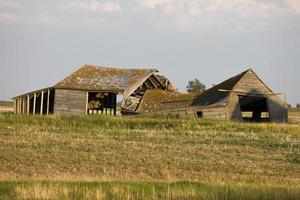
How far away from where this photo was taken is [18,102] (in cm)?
4331

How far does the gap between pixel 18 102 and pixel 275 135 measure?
74.7ft

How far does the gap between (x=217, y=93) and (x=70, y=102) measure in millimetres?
10542

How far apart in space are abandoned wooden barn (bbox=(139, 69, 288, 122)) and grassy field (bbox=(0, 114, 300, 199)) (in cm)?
735

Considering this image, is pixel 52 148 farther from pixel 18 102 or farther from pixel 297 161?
pixel 18 102

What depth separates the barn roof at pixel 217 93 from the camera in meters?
39.4

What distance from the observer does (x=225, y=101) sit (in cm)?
3838

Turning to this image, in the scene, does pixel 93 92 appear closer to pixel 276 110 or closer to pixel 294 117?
pixel 276 110

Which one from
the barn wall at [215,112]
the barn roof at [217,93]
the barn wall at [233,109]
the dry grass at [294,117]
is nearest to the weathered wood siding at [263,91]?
the barn wall at [233,109]

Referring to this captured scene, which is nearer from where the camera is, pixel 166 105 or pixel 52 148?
pixel 52 148

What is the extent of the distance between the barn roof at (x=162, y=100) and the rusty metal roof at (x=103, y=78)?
5.09 ft

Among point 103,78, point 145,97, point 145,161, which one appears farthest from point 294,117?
point 145,161

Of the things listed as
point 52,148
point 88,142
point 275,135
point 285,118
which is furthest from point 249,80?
point 52,148

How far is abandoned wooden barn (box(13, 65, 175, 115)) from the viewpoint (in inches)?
1607

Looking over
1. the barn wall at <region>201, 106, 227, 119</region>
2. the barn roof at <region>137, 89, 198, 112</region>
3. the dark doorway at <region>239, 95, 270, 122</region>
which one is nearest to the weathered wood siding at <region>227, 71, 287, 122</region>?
the dark doorway at <region>239, 95, 270, 122</region>
